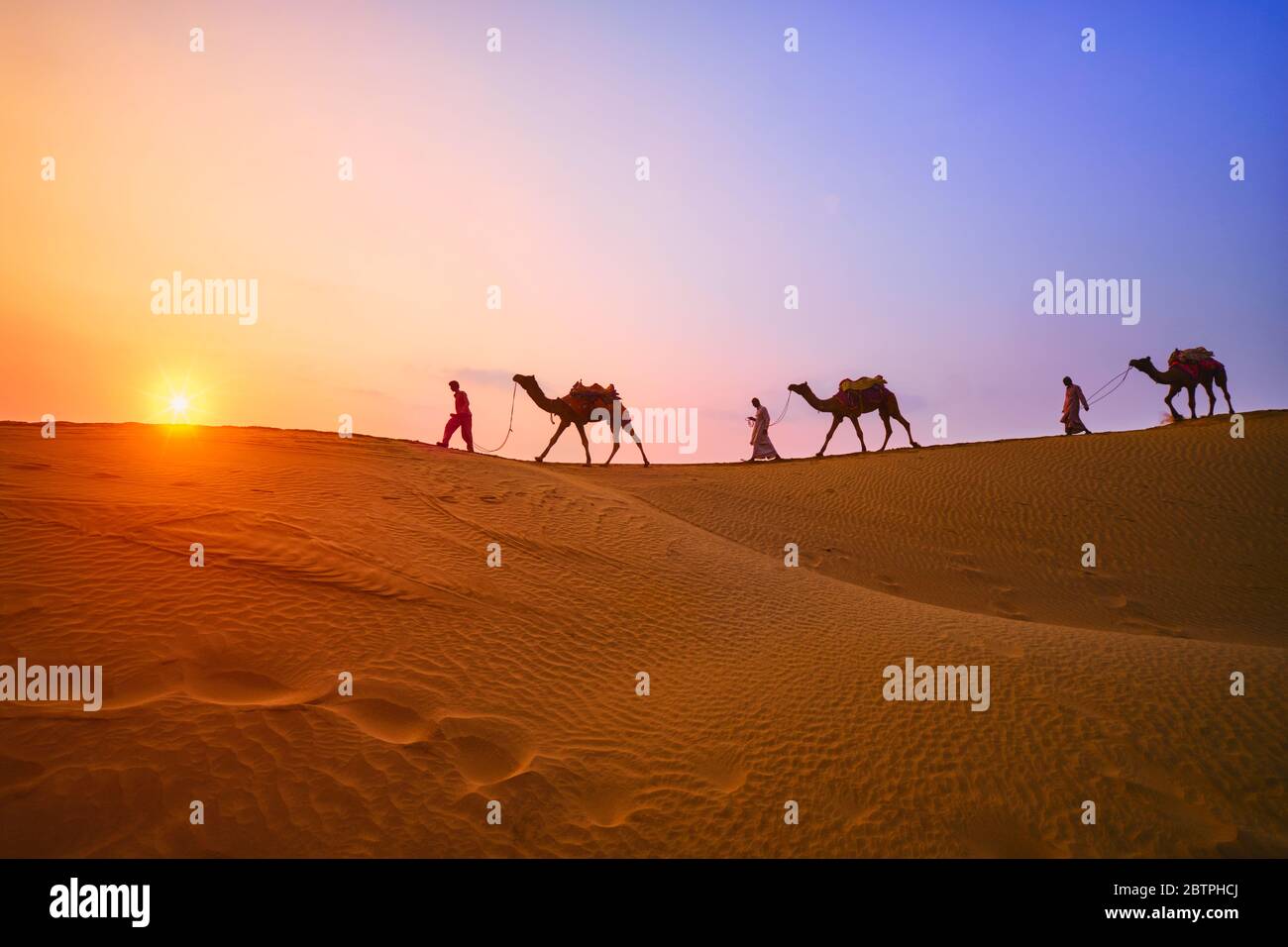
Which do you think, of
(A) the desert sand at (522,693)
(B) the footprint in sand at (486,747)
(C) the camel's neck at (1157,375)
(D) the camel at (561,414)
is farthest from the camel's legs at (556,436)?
(C) the camel's neck at (1157,375)

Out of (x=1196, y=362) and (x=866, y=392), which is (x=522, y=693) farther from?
(x=1196, y=362)

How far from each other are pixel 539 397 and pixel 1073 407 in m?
19.5

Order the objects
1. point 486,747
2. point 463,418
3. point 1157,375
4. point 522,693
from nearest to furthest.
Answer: point 486,747, point 522,693, point 463,418, point 1157,375

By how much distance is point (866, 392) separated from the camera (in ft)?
82.7

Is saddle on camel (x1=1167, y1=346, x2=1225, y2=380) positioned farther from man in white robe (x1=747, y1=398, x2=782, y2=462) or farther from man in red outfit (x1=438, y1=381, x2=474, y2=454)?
man in red outfit (x1=438, y1=381, x2=474, y2=454)

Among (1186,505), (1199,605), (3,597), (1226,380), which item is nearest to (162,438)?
(3,597)

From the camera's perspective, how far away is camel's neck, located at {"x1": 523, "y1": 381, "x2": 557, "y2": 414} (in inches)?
800

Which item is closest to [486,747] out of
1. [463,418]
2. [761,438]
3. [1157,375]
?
[463,418]

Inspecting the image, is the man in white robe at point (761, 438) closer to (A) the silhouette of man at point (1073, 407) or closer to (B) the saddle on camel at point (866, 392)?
(B) the saddle on camel at point (866, 392)

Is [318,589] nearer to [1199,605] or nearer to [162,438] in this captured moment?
[162,438]

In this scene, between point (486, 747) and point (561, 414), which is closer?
point (486, 747)

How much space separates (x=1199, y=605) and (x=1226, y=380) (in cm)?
1661

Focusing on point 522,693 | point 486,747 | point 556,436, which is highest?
point 556,436

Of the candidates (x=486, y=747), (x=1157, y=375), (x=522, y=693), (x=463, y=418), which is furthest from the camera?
(x=1157, y=375)
